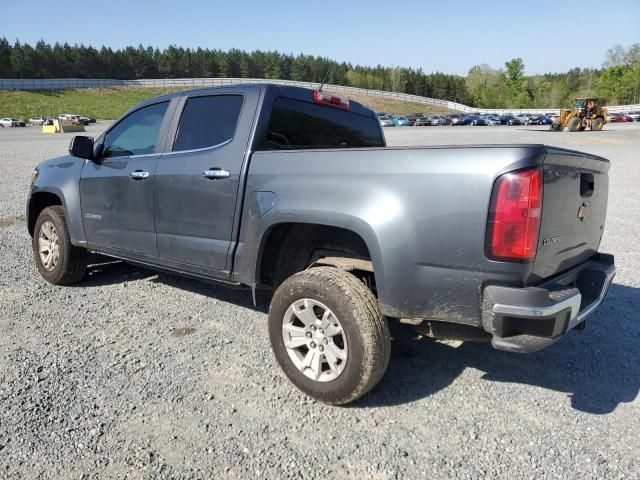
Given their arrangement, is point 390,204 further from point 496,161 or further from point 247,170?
point 247,170

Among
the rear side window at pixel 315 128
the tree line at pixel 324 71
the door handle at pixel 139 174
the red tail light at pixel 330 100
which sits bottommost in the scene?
the door handle at pixel 139 174

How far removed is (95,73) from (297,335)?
11558 centimetres

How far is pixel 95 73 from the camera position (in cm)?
10262

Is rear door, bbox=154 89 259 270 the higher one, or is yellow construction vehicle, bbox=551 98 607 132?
yellow construction vehicle, bbox=551 98 607 132

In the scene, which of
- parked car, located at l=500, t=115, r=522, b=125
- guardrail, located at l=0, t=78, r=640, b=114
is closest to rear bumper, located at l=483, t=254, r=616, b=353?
parked car, located at l=500, t=115, r=522, b=125

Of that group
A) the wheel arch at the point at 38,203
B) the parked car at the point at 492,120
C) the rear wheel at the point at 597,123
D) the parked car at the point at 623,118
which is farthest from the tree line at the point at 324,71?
the wheel arch at the point at 38,203

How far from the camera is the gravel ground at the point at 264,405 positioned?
240cm

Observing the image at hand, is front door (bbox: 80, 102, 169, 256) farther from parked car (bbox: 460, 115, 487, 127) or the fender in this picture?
parked car (bbox: 460, 115, 487, 127)

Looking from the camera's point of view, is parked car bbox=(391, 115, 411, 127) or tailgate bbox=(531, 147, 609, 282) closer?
tailgate bbox=(531, 147, 609, 282)

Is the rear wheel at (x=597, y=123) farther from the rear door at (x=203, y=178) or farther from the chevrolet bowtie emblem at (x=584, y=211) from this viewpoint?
the rear door at (x=203, y=178)

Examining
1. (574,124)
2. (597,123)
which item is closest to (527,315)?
(574,124)

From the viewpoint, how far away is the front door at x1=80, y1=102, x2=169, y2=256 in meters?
3.94

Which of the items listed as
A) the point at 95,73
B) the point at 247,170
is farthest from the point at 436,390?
the point at 95,73

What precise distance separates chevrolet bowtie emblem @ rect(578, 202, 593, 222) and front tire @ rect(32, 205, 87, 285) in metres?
4.36
